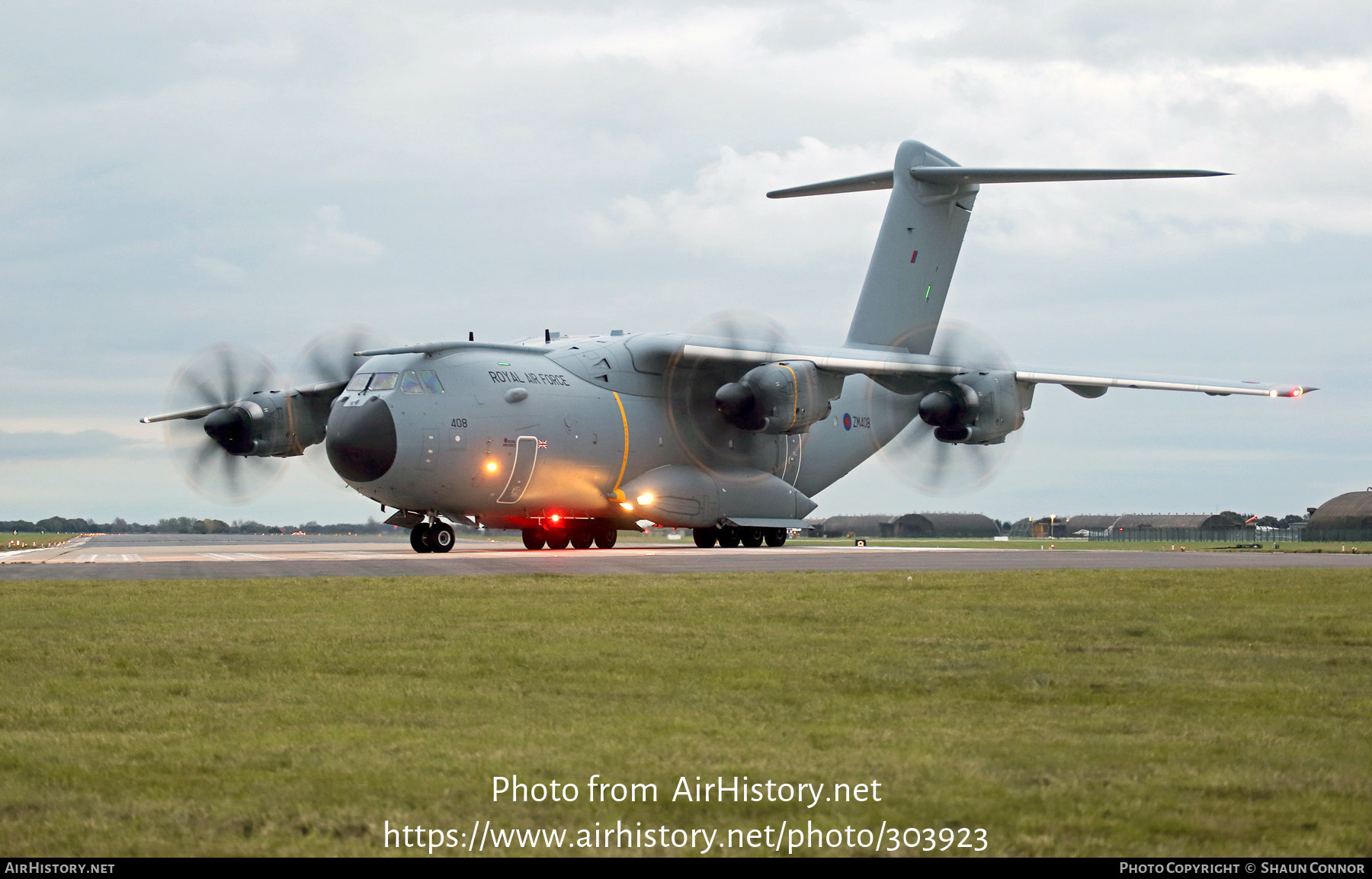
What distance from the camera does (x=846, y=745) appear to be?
6477 mm

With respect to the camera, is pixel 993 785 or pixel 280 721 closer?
pixel 993 785

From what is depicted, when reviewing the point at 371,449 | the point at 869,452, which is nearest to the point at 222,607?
the point at 371,449

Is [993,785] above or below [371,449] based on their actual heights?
below

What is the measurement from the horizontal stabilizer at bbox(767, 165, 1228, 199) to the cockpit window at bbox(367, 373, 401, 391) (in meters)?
16.1

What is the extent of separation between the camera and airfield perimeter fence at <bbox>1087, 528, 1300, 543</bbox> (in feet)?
292

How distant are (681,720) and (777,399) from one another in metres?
25.9

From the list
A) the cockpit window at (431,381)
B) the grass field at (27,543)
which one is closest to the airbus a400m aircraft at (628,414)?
the cockpit window at (431,381)

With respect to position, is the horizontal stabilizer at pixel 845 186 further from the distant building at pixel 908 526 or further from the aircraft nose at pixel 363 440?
the distant building at pixel 908 526

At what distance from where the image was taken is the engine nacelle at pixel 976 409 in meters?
34.0

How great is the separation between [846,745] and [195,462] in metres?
31.1

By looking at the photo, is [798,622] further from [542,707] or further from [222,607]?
[222,607]

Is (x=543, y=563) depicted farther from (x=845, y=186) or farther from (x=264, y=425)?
(x=845, y=186)

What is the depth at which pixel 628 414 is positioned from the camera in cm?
3391

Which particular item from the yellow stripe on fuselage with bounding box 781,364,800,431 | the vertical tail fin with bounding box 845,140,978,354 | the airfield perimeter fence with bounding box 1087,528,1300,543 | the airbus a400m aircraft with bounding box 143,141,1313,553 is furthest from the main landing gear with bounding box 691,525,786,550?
the airfield perimeter fence with bounding box 1087,528,1300,543
